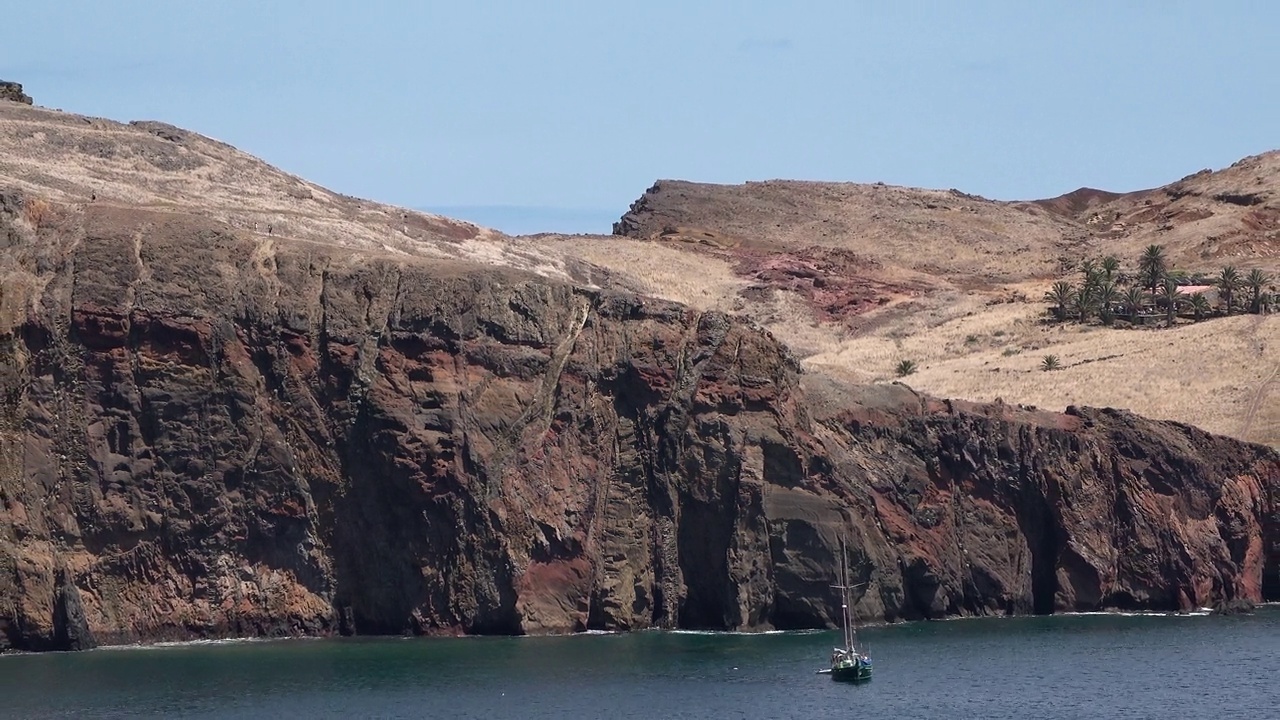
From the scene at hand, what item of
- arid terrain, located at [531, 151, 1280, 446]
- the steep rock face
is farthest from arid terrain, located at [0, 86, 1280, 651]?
arid terrain, located at [531, 151, 1280, 446]

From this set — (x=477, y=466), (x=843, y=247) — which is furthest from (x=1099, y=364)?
(x=477, y=466)

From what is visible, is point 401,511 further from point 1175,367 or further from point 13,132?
point 1175,367

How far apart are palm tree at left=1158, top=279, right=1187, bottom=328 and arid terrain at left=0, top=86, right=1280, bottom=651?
38.0 m

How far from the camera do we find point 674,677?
68062 mm

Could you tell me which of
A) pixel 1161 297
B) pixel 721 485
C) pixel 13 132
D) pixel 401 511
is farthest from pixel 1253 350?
pixel 13 132

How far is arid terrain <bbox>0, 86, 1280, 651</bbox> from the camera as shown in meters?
76.4

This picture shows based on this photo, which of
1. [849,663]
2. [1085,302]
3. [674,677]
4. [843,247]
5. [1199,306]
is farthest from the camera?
[843,247]

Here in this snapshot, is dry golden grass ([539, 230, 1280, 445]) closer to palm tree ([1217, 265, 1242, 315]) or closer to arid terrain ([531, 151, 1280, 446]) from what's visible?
arid terrain ([531, 151, 1280, 446])

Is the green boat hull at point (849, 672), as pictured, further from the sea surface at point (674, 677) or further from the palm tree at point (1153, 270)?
the palm tree at point (1153, 270)

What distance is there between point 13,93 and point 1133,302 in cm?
6393

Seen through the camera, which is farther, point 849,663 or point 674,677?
point 849,663

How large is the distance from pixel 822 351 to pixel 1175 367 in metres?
22.8

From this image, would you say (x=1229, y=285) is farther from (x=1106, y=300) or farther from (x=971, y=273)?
(x=971, y=273)

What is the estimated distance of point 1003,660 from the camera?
238 feet
